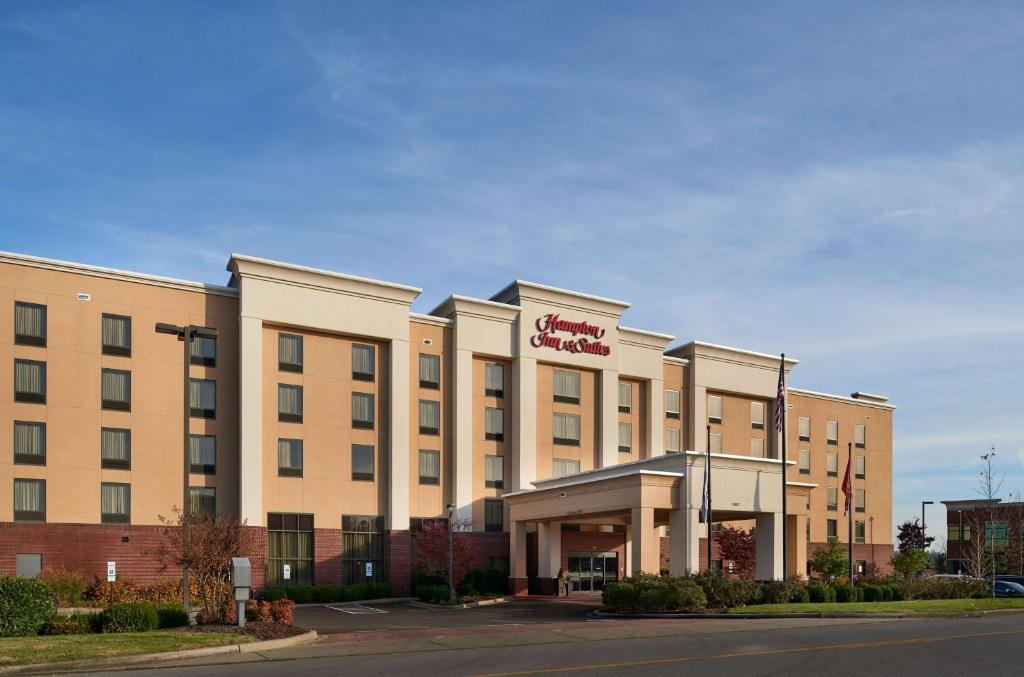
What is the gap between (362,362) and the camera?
178ft

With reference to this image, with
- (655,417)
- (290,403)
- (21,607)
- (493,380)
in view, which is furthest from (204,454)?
(655,417)

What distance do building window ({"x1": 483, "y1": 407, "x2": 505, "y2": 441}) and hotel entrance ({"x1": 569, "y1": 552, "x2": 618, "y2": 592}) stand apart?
25.5 feet

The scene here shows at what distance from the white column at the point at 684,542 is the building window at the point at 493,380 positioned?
→ 1587cm

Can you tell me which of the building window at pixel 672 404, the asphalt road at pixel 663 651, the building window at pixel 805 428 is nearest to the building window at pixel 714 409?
the building window at pixel 672 404

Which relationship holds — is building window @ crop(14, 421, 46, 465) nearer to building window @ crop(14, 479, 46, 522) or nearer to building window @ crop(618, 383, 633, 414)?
building window @ crop(14, 479, 46, 522)

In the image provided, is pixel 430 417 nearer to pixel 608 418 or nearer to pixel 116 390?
pixel 608 418

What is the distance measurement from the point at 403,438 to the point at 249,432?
844cm

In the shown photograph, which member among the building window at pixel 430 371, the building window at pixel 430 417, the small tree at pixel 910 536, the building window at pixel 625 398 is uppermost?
the building window at pixel 430 371

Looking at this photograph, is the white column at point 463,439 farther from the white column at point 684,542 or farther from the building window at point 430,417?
the white column at point 684,542

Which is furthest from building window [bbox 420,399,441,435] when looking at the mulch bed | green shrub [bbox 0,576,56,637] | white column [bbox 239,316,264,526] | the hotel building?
green shrub [bbox 0,576,56,637]

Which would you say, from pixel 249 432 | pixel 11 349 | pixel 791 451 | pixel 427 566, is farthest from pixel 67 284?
pixel 791 451

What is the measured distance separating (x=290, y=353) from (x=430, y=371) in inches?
319

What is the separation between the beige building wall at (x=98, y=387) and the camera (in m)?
44.9

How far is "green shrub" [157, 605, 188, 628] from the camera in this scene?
2667 centimetres
